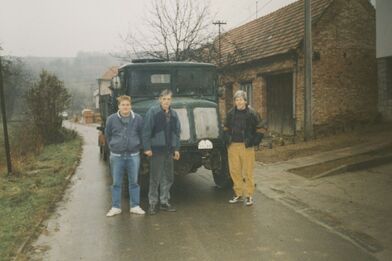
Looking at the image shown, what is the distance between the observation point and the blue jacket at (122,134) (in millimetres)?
8016

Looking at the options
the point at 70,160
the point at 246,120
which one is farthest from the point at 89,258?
the point at 70,160

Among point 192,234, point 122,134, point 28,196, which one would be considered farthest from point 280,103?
point 192,234

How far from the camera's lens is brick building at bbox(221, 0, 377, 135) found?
778 inches

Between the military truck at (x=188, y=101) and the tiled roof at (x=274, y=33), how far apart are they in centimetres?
980

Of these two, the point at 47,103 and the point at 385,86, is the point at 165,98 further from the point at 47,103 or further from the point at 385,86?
the point at 47,103

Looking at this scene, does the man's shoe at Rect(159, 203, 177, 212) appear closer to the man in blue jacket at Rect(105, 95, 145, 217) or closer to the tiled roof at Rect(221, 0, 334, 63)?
the man in blue jacket at Rect(105, 95, 145, 217)

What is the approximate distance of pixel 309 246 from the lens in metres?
6.07

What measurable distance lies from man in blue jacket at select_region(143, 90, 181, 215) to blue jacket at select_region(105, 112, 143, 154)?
16 centimetres

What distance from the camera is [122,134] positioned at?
8.03 m

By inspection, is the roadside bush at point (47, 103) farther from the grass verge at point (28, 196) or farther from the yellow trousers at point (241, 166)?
the yellow trousers at point (241, 166)

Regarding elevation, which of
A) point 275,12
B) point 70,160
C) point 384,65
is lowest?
point 70,160

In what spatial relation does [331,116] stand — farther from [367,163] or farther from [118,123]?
[118,123]

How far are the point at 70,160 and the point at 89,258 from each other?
11.6m

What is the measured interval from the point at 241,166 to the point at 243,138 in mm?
550
